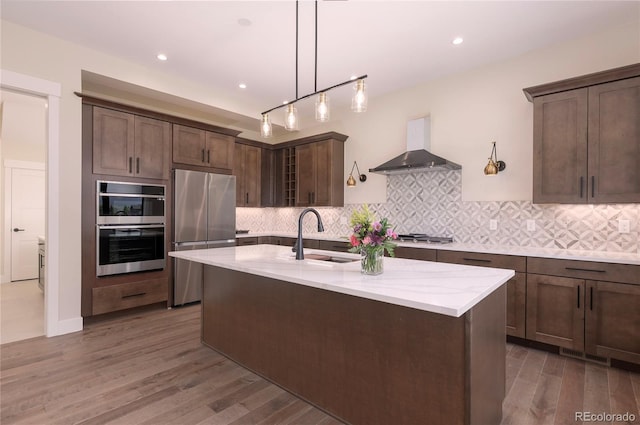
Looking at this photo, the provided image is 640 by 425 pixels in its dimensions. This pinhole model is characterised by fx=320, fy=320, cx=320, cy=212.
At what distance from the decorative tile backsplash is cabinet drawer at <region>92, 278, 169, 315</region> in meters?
2.66

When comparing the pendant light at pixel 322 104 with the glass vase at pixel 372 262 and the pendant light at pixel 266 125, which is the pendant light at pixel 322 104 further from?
the glass vase at pixel 372 262

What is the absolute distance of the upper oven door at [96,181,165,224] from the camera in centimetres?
360

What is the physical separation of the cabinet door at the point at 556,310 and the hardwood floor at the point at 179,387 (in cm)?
18

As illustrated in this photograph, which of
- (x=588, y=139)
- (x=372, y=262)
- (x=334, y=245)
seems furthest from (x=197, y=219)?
(x=588, y=139)

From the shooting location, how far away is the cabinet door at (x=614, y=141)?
2635 millimetres

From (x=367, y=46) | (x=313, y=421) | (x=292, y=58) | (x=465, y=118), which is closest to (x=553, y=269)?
(x=465, y=118)

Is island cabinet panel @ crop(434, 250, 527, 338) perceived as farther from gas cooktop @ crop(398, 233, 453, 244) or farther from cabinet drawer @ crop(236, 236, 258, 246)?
cabinet drawer @ crop(236, 236, 258, 246)

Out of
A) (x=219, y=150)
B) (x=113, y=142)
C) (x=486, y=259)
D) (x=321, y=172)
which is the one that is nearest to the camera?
(x=486, y=259)

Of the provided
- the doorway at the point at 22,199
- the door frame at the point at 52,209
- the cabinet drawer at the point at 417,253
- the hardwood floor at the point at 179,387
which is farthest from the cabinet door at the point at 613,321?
the doorway at the point at 22,199

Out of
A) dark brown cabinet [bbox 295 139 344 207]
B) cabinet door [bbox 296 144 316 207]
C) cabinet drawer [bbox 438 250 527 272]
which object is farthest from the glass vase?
cabinet door [bbox 296 144 316 207]

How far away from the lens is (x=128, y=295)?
3.80 meters

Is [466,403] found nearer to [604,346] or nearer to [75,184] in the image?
[604,346]

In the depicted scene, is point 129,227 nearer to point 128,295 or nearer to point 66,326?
point 128,295

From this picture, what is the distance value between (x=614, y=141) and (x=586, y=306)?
1423mm
